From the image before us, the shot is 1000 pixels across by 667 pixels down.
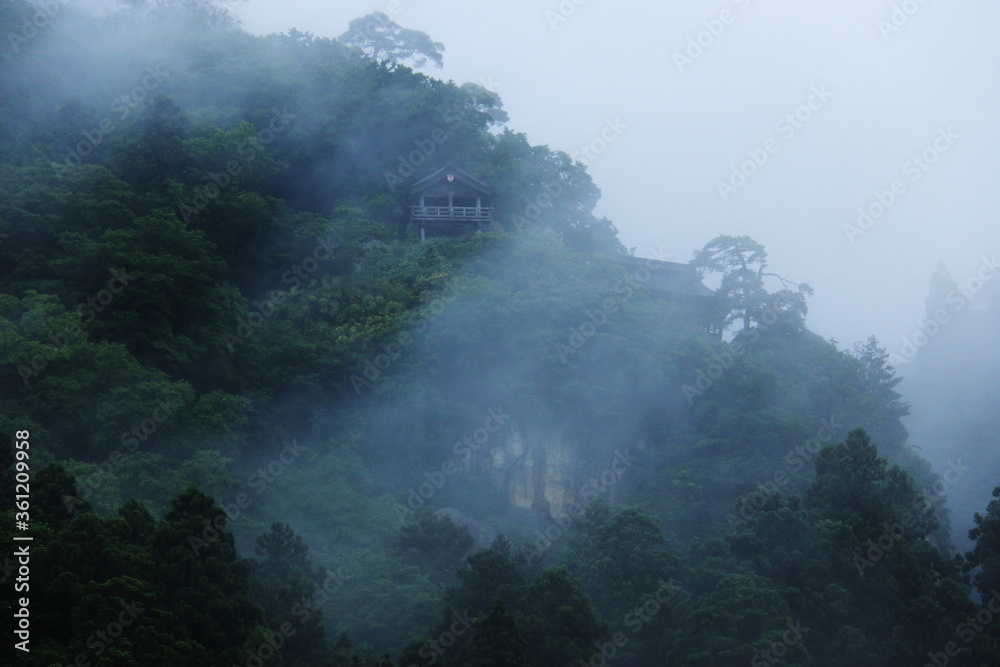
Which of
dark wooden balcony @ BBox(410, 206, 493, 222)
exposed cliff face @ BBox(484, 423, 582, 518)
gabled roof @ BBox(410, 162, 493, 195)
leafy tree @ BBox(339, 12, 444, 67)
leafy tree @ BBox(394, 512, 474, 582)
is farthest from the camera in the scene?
leafy tree @ BBox(339, 12, 444, 67)

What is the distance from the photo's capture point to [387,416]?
24.4m

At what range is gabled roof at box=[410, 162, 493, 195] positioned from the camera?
1275 inches

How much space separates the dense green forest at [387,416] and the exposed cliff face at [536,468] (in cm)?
8

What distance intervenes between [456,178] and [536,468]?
38.4 ft

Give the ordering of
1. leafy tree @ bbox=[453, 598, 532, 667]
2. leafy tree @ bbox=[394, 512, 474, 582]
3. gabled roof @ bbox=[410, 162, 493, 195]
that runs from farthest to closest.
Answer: gabled roof @ bbox=[410, 162, 493, 195]
leafy tree @ bbox=[394, 512, 474, 582]
leafy tree @ bbox=[453, 598, 532, 667]

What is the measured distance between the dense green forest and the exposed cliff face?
79 millimetres

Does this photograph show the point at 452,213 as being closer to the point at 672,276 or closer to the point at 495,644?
the point at 672,276

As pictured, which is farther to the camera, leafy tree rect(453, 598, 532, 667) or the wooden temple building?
the wooden temple building

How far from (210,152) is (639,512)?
18.3m

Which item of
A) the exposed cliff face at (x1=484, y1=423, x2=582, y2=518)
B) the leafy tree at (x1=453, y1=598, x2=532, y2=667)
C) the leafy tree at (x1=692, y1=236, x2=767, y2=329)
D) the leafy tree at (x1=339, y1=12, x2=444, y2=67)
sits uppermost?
the leafy tree at (x1=339, y1=12, x2=444, y2=67)

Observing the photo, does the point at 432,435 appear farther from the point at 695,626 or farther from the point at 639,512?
the point at 695,626

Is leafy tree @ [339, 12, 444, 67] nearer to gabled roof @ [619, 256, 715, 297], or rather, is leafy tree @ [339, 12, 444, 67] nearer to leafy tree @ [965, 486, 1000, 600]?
gabled roof @ [619, 256, 715, 297]

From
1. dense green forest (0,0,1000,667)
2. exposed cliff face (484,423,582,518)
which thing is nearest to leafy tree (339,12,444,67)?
dense green forest (0,0,1000,667)

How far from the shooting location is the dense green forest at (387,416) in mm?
16047
